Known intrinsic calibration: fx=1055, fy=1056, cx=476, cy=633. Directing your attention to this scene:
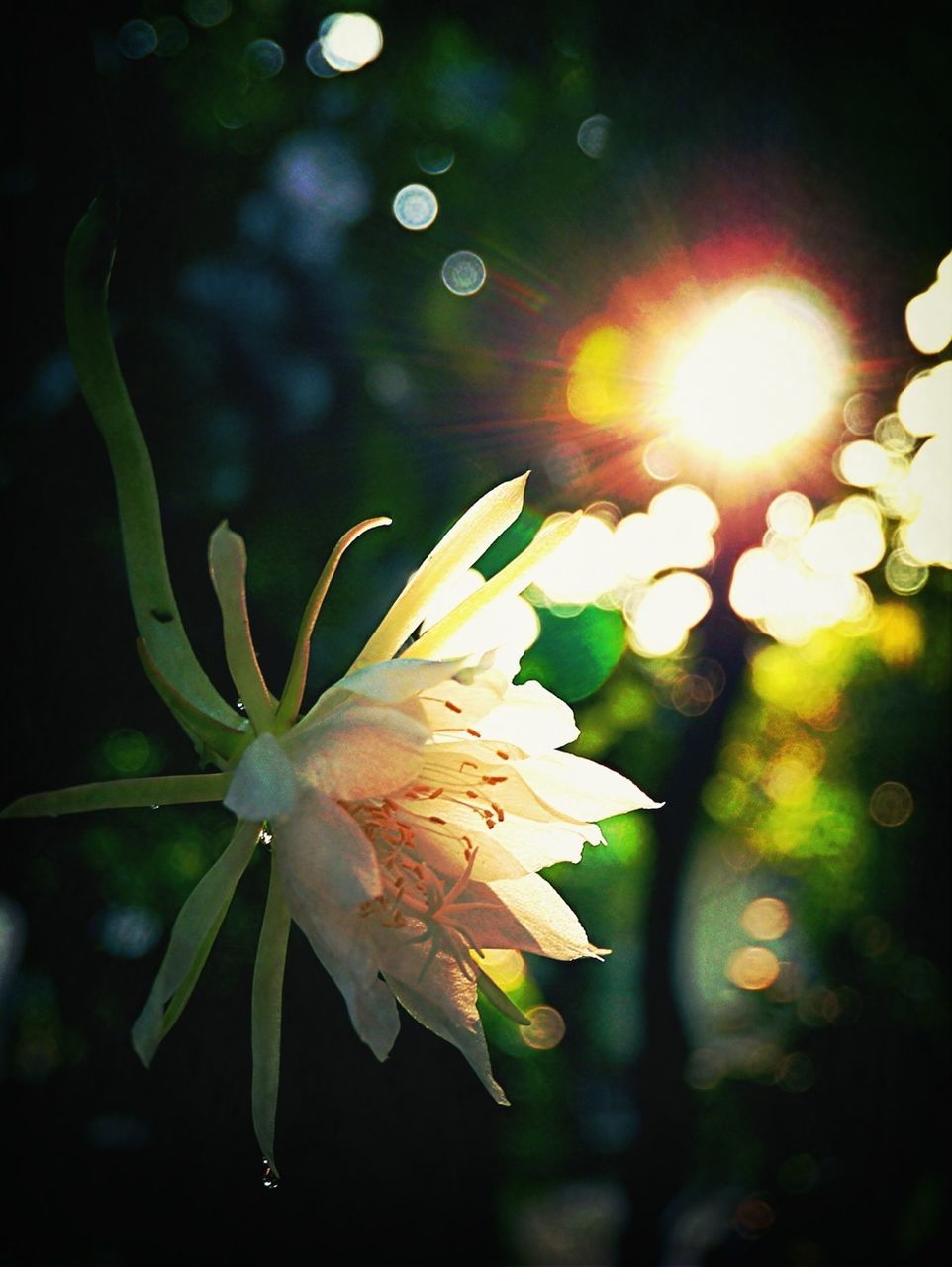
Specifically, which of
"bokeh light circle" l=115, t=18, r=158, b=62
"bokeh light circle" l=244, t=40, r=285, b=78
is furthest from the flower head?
"bokeh light circle" l=244, t=40, r=285, b=78

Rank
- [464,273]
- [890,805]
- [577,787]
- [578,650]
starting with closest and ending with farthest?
[577,787] < [464,273] < [578,650] < [890,805]

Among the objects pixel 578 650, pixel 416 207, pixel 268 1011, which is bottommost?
pixel 268 1011

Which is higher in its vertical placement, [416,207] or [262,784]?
[416,207]

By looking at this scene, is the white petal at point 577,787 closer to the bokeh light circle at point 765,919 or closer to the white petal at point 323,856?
the white petal at point 323,856

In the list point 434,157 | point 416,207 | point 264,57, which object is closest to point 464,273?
point 416,207

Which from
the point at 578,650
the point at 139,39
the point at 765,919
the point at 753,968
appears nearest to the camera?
the point at 139,39

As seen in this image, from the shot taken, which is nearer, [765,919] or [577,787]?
[577,787]

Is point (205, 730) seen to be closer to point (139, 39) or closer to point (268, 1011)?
point (268, 1011)

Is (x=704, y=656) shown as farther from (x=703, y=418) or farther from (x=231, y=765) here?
(x=231, y=765)
